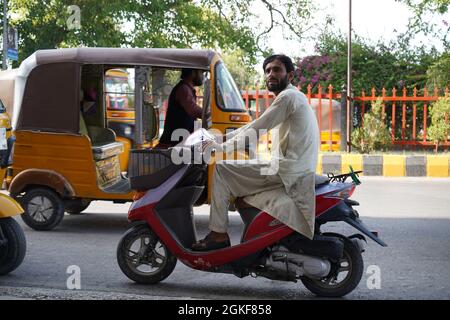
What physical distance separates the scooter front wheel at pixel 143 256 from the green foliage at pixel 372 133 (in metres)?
10.5

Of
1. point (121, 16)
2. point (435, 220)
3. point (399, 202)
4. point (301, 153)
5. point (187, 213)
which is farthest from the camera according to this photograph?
point (121, 16)

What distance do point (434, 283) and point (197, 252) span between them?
5.65 feet

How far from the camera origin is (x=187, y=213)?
5.60m

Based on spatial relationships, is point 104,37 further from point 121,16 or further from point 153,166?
point 153,166

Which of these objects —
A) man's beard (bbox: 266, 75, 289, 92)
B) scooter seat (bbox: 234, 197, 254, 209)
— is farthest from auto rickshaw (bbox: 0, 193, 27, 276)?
man's beard (bbox: 266, 75, 289, 92)

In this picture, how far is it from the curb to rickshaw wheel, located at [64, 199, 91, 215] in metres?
5.66

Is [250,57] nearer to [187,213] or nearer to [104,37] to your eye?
[104,37]

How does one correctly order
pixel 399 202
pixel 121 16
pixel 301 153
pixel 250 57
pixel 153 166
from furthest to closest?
pixel 250 57, pixel 121 16, pixel 399 202, pixel 153 166, pixel 301 153

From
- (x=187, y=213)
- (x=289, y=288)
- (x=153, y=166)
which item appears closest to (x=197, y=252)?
(x=187, y=213)

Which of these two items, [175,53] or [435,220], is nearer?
[175,53]

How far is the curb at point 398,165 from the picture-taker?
14.1m

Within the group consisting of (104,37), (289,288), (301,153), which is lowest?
(289,288)

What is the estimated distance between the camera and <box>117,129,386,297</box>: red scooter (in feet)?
16.9

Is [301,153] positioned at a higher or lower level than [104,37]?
lower
